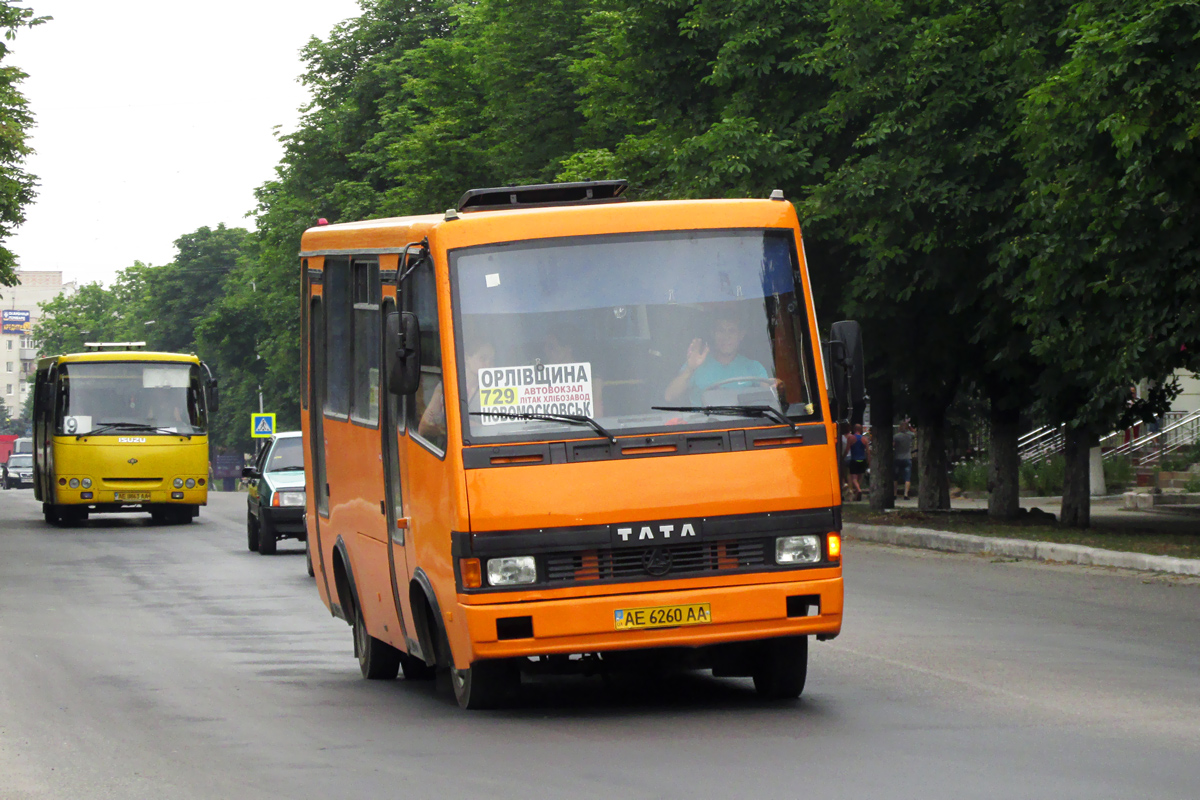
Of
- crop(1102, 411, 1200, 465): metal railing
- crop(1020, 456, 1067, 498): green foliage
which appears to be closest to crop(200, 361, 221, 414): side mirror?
crop(1020, 456, 1067, 498): green foliage

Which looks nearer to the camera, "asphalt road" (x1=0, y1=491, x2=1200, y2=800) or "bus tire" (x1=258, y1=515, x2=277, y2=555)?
"asphalt road" (x1=0, y1=491, x2=1200, y2=800)

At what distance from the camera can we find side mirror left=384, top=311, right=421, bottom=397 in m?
9.52

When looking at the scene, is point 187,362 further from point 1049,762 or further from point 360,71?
point 1049,762

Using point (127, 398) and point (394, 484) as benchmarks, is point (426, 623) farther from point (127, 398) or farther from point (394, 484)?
point (127, 398)

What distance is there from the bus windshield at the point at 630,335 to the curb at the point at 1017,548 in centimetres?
1004

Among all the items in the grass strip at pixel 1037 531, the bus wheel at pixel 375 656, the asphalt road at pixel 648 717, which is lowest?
the asphalt road at pixel 648 717

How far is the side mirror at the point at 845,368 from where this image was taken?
32.2ft

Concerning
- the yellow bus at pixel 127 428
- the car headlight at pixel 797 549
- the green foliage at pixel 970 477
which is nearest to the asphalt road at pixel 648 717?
the car headlight at pixel 797 549

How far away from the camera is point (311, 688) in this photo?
11648 mm

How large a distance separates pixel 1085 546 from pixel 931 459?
10.2 meters

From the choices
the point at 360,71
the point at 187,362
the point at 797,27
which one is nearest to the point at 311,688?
the point at 797,27

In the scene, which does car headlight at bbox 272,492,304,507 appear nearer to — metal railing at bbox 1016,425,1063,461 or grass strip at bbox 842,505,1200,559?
grass strip at bbox 842,505,1200,559

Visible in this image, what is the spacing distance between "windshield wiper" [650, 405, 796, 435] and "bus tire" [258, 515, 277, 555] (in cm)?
1722

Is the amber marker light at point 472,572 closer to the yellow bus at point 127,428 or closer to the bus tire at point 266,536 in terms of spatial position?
the bus tire at point 266,536
